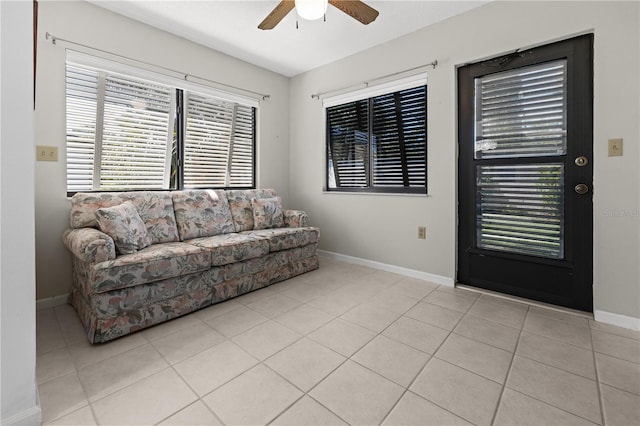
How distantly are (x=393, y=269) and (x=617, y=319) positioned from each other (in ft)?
5.81

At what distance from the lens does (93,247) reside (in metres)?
1.88

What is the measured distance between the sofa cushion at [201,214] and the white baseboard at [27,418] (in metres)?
1.72

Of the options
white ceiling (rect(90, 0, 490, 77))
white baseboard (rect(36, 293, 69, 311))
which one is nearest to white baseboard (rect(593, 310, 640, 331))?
white ceiling (rect(90, 0, 490, 77))

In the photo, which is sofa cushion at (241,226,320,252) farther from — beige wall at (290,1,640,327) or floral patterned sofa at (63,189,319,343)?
beige wall at (290,1,640,327)

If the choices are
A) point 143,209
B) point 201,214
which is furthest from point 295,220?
point 143,209

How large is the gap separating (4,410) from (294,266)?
87.9 inches

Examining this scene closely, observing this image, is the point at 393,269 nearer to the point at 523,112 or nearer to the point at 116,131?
the point at 523,112

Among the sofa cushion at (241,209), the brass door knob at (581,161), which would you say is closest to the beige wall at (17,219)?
the sofa cushion at (241,209)

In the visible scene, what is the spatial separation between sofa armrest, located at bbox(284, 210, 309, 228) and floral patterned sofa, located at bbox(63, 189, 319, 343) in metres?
0.01

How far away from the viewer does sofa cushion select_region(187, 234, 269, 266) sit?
8.00 ft

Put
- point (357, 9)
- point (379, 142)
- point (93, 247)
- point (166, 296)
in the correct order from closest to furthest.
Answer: point (93, 247) → point (166, 296) → point (357, 9) → point (379, 142)

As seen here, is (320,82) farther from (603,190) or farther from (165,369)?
(165,369)

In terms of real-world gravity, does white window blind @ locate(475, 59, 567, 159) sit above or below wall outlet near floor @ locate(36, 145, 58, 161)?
above

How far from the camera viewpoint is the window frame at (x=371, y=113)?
3098mm
